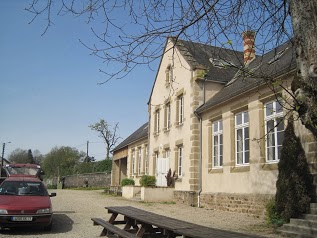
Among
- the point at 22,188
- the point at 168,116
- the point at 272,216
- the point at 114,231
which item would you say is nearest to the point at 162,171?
the point at 168,116

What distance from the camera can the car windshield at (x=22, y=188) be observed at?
10.5 metres

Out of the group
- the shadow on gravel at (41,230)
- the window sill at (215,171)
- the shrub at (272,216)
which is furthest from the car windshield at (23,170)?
the shrub at (272,216)

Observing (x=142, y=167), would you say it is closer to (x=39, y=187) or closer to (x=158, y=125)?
(x=158, y=125)

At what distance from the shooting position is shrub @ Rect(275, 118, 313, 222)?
10484mm

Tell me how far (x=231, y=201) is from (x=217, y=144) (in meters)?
3.07

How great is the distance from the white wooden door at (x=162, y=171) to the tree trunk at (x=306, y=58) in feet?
61.7

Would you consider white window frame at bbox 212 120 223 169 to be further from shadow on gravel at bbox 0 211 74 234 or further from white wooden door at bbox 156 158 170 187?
shadow on gravel at bbox 0 211 74 234

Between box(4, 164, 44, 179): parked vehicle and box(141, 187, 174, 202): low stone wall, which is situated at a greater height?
box(4, 164, 44, 179): parked vehicle

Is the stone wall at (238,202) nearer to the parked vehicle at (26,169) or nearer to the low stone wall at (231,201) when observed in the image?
the low stone wall at (231,201)

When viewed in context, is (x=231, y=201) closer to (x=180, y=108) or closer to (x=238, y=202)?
(x=238, y=202)

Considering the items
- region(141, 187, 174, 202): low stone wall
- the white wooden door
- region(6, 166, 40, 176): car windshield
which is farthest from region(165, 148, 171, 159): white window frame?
region(6, 166, 40, 176): car windshield

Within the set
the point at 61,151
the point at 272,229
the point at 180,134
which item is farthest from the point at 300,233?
the point at 61,151

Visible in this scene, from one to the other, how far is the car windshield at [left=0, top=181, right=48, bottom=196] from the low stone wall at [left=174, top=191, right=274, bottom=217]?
746cm

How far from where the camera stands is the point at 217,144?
17.4 metres
